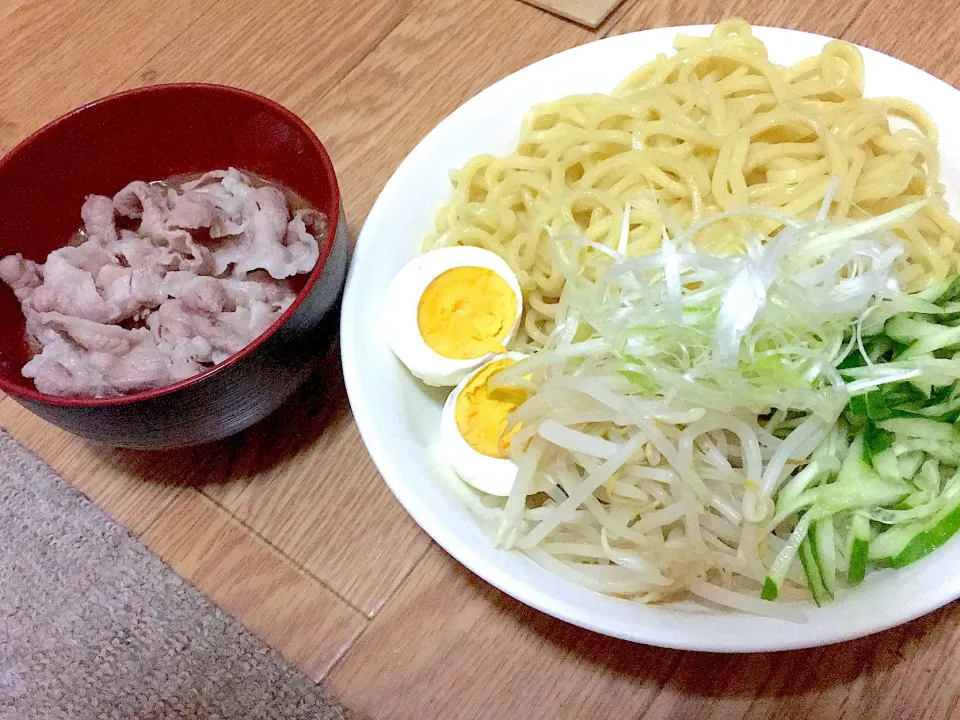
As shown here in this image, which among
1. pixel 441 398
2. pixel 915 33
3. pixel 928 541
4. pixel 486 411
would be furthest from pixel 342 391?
pixel 915 33

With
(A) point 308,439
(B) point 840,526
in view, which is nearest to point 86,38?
(A) point 308,439

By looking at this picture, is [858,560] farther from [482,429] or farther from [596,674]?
[482,429]

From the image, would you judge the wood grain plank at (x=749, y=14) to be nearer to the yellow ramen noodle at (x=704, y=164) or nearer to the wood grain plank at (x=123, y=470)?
the yellow ramen noodle at (x=704, y=164)

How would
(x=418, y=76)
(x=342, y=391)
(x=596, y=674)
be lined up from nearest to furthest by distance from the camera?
1. (x=596, y=674)
2. (x=342, y=391)
3. (x=418, y=76)

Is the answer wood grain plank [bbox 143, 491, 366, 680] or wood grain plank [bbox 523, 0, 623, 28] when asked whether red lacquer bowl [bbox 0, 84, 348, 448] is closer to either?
wood grain plank [bbox 143, 491, 366, 680]

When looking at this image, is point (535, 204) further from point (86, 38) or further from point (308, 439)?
point (86, 38)

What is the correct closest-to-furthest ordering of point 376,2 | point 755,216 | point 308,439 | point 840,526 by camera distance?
point 840,526 < point 755,216 < point 308,439 < point 376,2

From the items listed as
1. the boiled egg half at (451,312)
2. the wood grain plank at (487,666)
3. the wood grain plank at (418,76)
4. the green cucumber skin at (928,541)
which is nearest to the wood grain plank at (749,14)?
the wood grain plank at (418,76)
